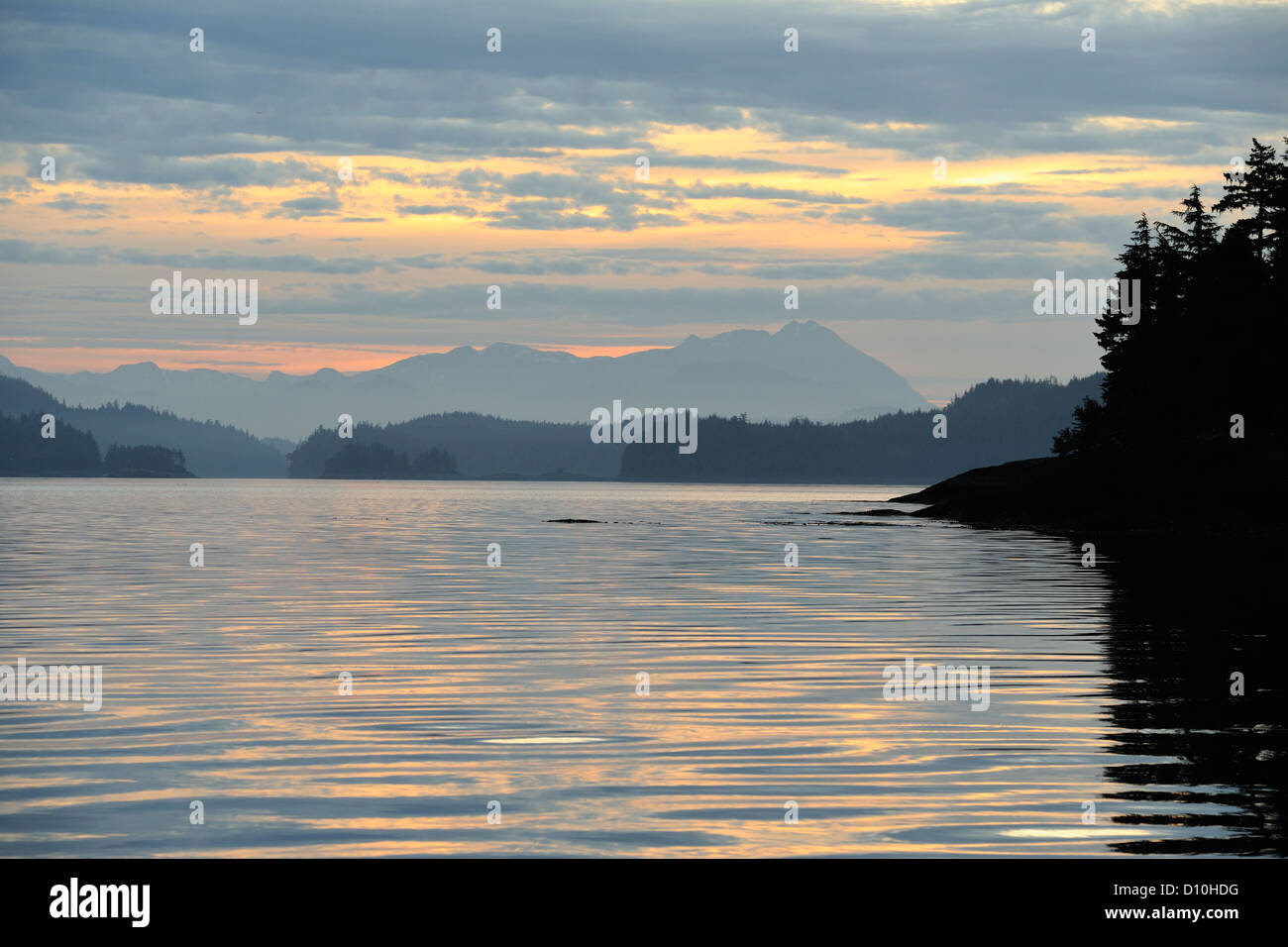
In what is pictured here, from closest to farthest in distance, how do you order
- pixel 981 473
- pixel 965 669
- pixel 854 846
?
pixel 854 846, pixel 965 669, pixel 981 473

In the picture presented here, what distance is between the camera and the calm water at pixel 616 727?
1480 cm

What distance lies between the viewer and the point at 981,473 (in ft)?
500

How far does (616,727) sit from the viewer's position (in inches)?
830

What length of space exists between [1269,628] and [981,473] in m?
119

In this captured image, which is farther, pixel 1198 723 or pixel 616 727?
pixel 1198 723

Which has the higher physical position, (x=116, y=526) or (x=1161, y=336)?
(x=1161, y=336)

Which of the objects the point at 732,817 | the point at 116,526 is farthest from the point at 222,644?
the point at 116,526

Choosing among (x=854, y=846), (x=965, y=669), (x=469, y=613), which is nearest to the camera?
Answer: (x=854, y=846)

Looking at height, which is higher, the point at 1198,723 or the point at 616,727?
the point at 616,727

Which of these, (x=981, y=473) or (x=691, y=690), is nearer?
(x=691, y=690)

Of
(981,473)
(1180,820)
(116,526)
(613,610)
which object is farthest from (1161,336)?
(1180,820)

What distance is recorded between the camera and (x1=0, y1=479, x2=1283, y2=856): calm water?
1480cm

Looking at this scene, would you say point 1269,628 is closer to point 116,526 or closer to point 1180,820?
point 1180,820
